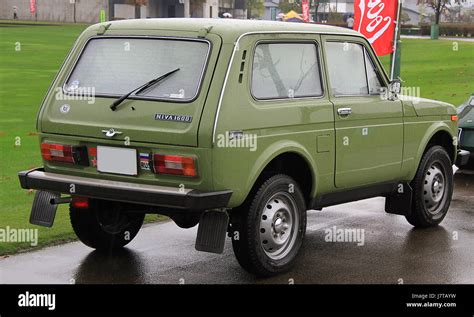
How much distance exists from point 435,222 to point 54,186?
4.03 m

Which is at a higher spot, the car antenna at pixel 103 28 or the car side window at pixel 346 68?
the car antenna at pixel 103 28

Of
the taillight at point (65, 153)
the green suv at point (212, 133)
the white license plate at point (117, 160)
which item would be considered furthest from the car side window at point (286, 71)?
the taillight at point (65, 153)

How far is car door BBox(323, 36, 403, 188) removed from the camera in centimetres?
739

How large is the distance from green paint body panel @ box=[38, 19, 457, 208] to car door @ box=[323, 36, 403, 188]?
0.01 m

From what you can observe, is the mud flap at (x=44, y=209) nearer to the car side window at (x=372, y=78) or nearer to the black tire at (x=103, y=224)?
the black tire at (x=103, y=224)

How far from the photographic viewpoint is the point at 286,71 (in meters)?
7.00

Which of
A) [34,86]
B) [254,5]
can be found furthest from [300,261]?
[254,5]

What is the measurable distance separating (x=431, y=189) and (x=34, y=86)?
17365 millimetres

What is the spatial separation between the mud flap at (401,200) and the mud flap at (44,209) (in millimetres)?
3360

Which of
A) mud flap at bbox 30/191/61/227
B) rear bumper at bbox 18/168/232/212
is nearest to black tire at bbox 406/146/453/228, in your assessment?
rear bumper at bbox 18/168/232/212

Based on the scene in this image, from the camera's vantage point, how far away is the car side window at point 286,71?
6.69 m
